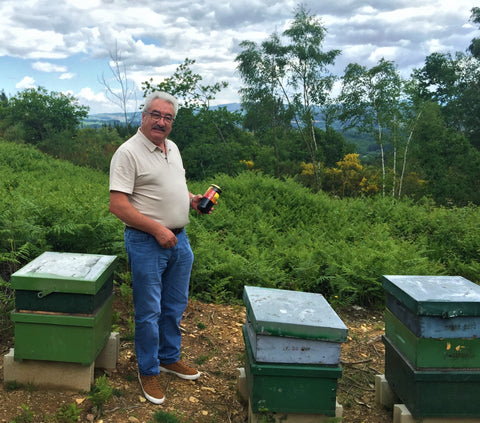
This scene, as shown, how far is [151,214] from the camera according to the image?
11.2ft

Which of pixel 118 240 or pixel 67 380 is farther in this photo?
pixel 118 240

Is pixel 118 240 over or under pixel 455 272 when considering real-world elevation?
over

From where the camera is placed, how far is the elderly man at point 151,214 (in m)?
3.30

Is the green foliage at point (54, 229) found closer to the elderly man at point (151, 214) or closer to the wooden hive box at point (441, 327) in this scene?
the elderly man at point (151, 214)

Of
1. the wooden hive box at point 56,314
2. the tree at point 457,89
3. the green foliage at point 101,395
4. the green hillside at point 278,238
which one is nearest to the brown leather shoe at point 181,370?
the green foliage at point 101,395

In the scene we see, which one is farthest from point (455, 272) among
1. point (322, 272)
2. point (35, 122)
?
point (35, 122)

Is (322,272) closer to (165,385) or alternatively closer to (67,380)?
(165,385)

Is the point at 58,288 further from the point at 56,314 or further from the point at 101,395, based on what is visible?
the point at 101,395

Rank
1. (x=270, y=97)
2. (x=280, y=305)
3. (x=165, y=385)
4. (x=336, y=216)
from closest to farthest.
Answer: (x=280, y=305) < (x=165, y=385) < (x=336, y=216) < (x=270, y=97)

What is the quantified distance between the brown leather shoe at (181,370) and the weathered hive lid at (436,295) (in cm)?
181

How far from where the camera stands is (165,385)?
149 inches

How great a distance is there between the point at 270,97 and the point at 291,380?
29.2 m

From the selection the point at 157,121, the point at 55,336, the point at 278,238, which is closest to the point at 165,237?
the point at 157,121

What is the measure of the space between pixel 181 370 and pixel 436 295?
2194 millimetres
